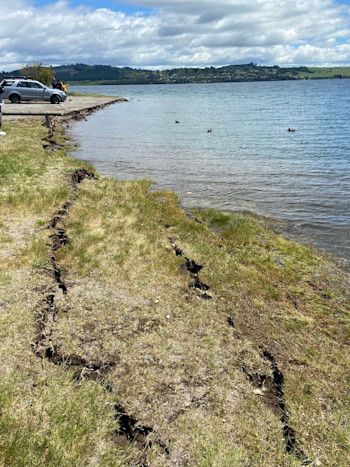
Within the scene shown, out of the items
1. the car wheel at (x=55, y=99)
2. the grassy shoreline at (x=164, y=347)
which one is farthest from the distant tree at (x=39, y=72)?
the grassy shoreline at (x=164, y=347)

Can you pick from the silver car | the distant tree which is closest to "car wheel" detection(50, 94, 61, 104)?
the silver car

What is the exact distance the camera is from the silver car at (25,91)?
3784cm

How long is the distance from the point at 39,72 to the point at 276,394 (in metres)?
78.6

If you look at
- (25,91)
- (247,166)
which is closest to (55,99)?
(25,91)

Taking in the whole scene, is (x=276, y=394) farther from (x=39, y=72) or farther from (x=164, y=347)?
(x=39, y=72)

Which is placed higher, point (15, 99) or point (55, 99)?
point (55, 99)

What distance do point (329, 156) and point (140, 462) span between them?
25073mm

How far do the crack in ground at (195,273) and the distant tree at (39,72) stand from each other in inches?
2789

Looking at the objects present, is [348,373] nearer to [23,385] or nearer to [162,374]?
[162,374]

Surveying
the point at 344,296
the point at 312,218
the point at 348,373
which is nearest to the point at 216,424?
the point at 348,373

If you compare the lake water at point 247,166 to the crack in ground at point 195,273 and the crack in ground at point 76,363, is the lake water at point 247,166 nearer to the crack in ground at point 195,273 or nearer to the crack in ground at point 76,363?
the crack in ground at point 195,273

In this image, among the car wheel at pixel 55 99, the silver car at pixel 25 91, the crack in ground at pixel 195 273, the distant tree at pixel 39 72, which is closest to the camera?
the crack in ground at pixel 195 273

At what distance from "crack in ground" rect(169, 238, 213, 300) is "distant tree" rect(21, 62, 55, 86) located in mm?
70838

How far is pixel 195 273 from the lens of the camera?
781cm
